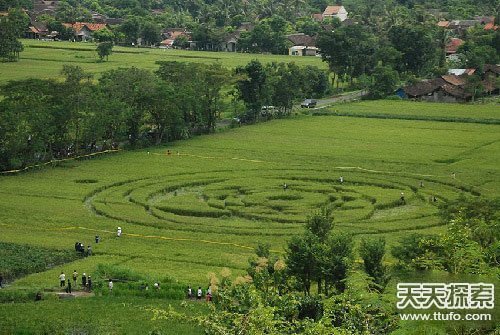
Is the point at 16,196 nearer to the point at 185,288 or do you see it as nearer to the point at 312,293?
the point at 185,288

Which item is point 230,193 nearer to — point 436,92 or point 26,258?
point 26,258

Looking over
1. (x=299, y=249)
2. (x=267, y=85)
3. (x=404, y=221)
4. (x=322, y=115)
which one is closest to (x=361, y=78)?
(x=322, y=115)

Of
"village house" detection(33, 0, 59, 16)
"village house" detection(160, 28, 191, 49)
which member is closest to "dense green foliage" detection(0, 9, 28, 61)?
"village house" detection(160, 28, 191, 49)

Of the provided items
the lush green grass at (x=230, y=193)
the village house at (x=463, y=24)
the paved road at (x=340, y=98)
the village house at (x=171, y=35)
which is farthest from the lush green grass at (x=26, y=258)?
the village house at (x=463, y=24)

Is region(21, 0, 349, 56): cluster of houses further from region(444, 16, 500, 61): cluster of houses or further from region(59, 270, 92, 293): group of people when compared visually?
region(59, 270, 92, 293): group of people

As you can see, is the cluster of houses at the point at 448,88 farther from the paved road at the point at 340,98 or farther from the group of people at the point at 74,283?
the group of people at the point at 74,283

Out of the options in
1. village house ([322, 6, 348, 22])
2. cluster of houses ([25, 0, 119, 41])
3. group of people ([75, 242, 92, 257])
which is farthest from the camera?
village house ([322, 6, 348, 22])

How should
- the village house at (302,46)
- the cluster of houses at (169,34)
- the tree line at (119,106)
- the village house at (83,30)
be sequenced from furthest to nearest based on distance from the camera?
the village house at (83,30)
the cluster of houses at (169,34)
the village house at (302,46)
the tree line at (119,106)
